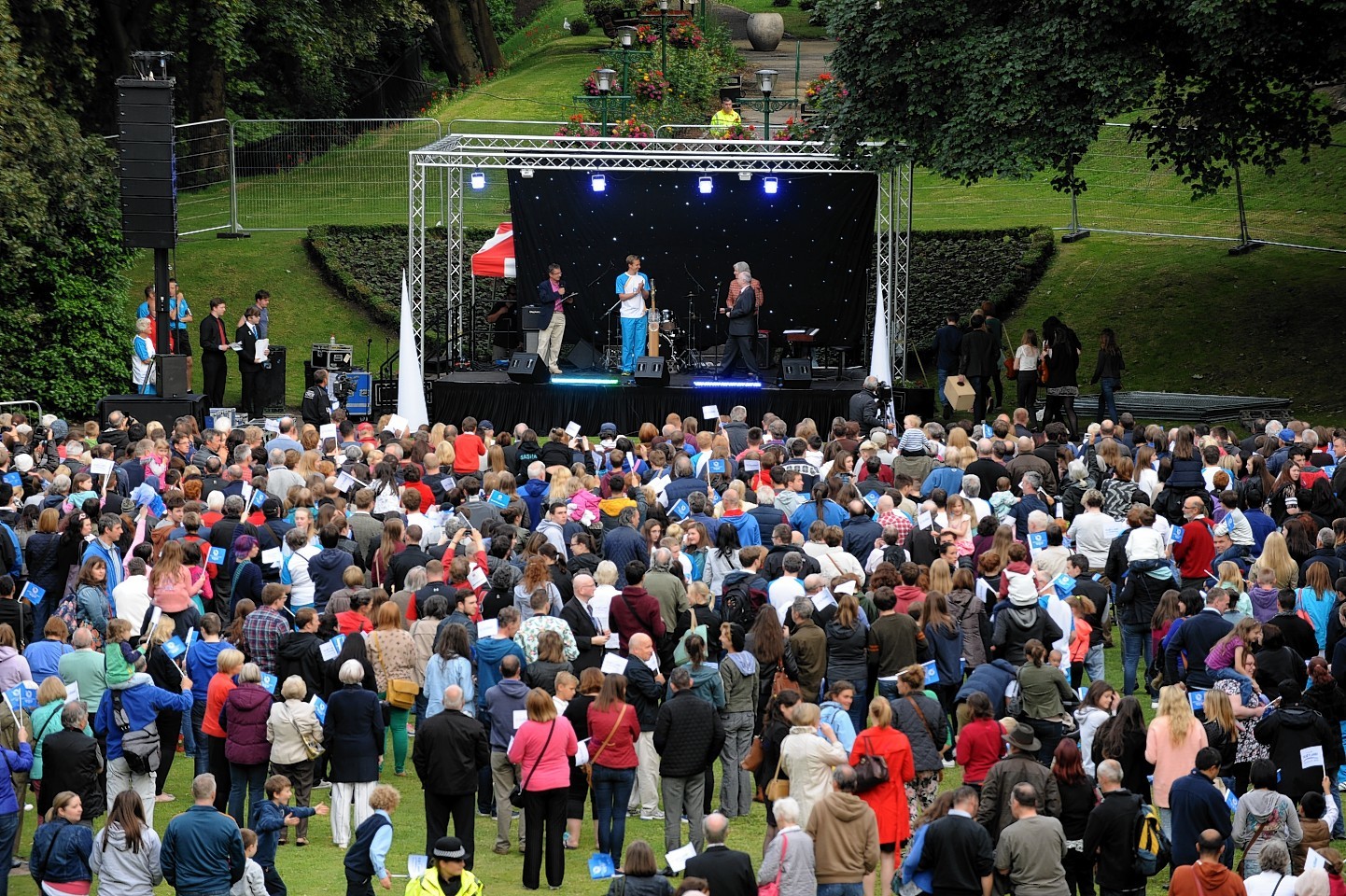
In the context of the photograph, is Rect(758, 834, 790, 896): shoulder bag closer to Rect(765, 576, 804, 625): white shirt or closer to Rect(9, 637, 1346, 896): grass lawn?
Rect(9, 637, 1346, 896): grass lawn

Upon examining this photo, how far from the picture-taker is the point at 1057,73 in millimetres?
18906

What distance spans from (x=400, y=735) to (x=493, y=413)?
36.3 ft

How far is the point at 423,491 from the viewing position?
12734 mm

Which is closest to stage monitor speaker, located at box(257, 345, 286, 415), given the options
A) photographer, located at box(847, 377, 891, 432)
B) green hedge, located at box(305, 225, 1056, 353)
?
green hedge, located at box(305, 225, 1056, 353)

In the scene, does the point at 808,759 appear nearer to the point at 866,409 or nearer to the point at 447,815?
the point at 447,815

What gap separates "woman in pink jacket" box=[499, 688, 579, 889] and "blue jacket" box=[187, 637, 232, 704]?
2173 millimetres

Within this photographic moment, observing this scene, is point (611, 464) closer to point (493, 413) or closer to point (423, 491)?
point (423, 491)

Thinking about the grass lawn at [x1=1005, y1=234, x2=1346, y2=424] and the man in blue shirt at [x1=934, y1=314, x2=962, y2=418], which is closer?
the man in blue shirt at [x1=934, y1=314, x2=962, y2=418]

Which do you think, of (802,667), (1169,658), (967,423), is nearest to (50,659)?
(802,667)

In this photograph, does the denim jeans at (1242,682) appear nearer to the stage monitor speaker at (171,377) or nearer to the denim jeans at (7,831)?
the denim jeans at (7,831)

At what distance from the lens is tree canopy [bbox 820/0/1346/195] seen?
60.2 feet

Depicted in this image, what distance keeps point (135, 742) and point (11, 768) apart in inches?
28.4

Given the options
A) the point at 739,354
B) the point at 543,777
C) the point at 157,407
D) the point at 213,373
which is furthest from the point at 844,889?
the point at 213,373

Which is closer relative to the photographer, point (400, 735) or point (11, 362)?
point (400, 735)
